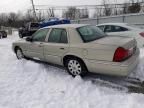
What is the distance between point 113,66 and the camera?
183 inches

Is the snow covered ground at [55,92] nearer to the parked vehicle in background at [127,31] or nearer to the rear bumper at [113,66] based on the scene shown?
the rear bumper at [113,66]

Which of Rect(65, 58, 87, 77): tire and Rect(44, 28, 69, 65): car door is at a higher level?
Rect(44, 28, 69, 65): car door

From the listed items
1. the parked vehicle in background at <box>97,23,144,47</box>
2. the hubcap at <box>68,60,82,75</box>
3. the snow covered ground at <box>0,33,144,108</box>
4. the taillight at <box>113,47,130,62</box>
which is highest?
the parked vehicle in background at <box>97,23,144,47</box>

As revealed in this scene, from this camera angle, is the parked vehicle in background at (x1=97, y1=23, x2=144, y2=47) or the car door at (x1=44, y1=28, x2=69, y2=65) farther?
the parked vehicle in background at (x1=97, y1=23, x2=144, y2=47)

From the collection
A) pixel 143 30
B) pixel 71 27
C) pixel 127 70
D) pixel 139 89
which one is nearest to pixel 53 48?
pixel 71 27

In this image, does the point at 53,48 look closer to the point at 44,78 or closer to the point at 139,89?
the point at 44,78

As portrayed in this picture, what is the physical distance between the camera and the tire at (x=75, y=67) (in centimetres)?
532

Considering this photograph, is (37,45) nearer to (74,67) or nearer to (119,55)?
(74,67)

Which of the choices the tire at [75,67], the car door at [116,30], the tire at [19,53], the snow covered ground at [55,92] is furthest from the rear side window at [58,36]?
the car door at [116,30]

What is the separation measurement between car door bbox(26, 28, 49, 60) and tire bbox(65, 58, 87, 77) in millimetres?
1274

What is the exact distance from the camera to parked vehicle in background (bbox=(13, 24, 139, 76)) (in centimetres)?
466

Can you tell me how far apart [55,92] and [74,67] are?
3.64ft

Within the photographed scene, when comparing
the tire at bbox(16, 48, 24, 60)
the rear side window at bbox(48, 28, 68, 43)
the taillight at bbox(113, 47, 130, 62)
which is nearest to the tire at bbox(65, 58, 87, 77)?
the rear side window at bbox(48, 28, 68, 43)

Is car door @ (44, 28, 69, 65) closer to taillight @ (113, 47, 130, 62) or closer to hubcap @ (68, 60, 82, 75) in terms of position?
hubcap @ (68, 60, 82, 75)
